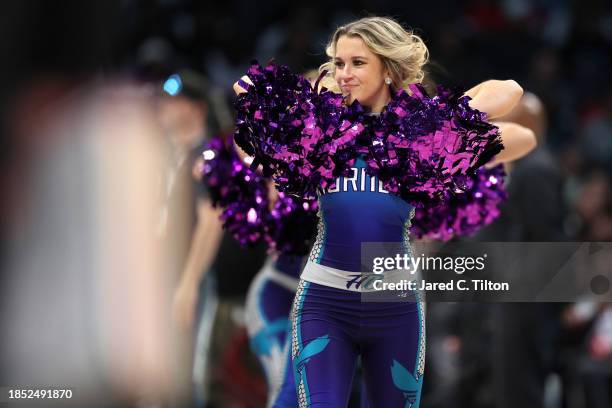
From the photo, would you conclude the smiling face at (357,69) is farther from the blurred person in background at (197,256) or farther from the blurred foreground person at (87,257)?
the blurred person in background at (197,256)

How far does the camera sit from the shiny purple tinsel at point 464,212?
4.64 meters

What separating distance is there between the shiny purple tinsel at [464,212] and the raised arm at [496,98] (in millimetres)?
509


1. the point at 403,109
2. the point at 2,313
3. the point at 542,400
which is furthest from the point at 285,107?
the point at 542,400

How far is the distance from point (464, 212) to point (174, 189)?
231 centimetres

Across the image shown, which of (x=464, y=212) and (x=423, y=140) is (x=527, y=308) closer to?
(x=464, y=212)

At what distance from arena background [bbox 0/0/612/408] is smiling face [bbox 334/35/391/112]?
30 cm

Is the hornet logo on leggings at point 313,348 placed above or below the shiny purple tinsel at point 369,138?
below

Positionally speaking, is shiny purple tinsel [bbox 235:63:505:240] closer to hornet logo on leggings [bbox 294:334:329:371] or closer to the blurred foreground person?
hornet logo on leggings [bbox 294:334:329:371]

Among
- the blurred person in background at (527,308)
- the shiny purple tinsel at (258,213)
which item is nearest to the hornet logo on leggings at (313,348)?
the shiny purple tinsel at (258,213)

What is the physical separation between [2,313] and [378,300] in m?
1.76

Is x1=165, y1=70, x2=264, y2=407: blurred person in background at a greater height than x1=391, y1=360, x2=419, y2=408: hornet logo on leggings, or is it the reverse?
x1=165, y1=70, x2=264, y2=407: blurred person in background

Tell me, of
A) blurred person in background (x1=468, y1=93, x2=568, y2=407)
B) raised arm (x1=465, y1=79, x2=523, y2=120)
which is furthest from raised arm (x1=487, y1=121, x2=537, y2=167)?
blurred person in background (x1=468, y1=93, x2=568, y2=407)

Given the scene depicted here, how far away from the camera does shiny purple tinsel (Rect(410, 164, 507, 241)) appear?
15.2 feet

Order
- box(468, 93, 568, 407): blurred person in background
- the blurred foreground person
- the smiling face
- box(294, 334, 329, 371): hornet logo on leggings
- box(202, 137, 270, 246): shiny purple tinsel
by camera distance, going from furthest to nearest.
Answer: box(468, 93, 568, 407): blurred person in background → box(202, 137, 270, 246): shiny purple tinsel → the blurred foreground person → the smiling face → box(294, 334, 329, 371): hornet logo on leggings
